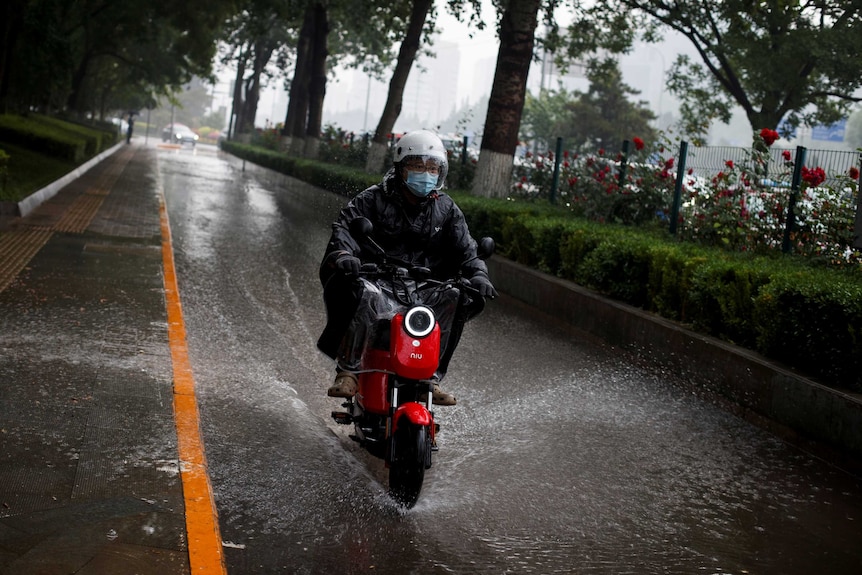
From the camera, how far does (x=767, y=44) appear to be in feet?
100

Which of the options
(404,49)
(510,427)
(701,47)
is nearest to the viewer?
(510,427)

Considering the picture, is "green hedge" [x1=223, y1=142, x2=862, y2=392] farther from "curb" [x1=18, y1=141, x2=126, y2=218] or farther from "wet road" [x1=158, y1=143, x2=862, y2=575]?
"curb" [x1=18, y1=141, x2=126, y2=218]

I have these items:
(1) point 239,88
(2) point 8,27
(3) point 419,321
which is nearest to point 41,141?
(2) point 8,27

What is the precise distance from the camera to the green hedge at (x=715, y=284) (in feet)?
23.0

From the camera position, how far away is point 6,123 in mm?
28875

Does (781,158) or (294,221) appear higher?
(781,158)

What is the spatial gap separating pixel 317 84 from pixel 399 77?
954 centimetres

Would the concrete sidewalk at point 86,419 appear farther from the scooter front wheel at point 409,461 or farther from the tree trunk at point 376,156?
the tree trunk at point 376,156

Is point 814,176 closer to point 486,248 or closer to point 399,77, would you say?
point 486,248

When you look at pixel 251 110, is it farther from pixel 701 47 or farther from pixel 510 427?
pixel 510 427

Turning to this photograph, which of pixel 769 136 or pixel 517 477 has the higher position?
pixel 769 136

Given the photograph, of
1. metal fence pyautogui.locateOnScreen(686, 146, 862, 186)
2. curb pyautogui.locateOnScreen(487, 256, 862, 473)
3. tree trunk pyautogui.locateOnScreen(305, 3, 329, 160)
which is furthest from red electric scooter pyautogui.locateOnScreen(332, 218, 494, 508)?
tree trunk pyautogui.locateOnScreen(305, 3, 329, 160)

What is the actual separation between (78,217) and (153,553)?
12899mm

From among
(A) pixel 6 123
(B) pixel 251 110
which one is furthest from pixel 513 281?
(B) pixel 251 110
